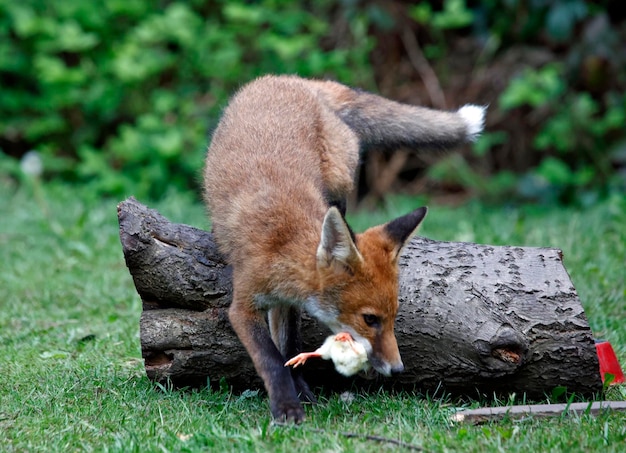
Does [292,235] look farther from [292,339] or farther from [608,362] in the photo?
[608,362]

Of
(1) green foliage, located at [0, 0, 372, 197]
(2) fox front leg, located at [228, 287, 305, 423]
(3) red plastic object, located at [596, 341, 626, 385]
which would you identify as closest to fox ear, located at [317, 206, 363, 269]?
(2) fox front leg, located at [228, 287, 305, 423]

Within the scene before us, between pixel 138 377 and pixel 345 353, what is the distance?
1.48 meters

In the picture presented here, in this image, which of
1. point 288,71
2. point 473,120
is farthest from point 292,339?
point 288,71

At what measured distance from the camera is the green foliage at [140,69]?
11469 millimetres

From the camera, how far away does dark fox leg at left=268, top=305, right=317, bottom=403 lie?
4551 mm

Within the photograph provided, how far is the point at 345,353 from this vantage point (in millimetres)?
4086

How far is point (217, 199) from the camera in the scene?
16.3ft

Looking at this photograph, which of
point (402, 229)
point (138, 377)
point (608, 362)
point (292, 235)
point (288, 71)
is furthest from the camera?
point (288, 71)

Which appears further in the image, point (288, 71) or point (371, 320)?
point (288, 71)

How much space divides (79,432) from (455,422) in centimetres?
185

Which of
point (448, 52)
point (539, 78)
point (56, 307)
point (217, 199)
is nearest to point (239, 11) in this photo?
point (448, 52)

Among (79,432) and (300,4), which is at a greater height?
(300,4)

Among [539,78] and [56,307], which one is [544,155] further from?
[56,307]

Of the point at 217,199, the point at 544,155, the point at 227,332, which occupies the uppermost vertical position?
the point at 217,199
